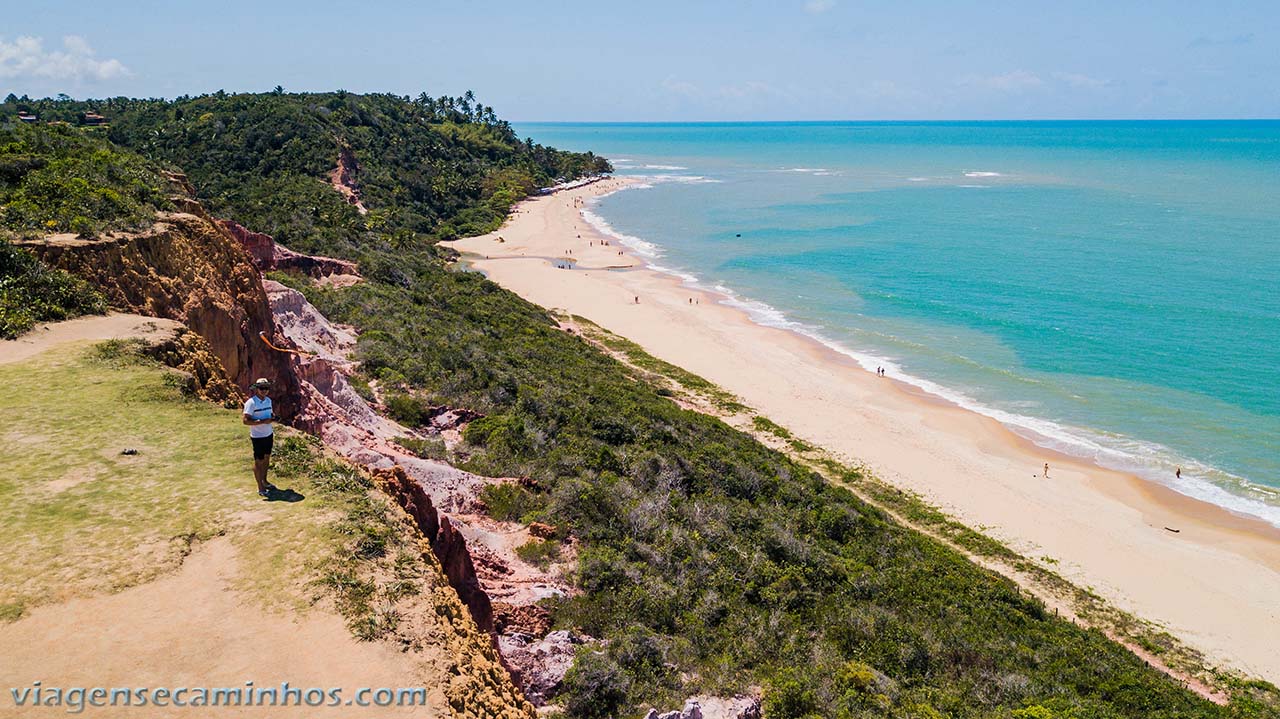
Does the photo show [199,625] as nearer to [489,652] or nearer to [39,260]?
[489,652]

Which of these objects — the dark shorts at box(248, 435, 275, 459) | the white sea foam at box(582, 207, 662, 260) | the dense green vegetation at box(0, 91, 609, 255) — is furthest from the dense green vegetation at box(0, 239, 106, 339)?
the white sea foam at box(582, 207, 662, 260)

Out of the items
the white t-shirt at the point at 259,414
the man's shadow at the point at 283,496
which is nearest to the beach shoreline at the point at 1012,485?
the man's shadow at the point at 283,496

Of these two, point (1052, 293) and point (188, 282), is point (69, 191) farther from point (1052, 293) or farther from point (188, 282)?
point (1052, 293)

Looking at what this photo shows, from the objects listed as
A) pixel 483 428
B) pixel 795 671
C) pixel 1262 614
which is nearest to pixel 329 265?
pixel 483 428

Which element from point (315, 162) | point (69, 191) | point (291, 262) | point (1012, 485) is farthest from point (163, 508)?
point (315, 162)

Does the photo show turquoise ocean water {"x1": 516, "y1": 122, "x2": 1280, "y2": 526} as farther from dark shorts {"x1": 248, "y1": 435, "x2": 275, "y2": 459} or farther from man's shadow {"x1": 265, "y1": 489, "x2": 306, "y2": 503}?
dark shorts {"x1": 248, "y1": 435, "x2": 275, "y2": 459}
